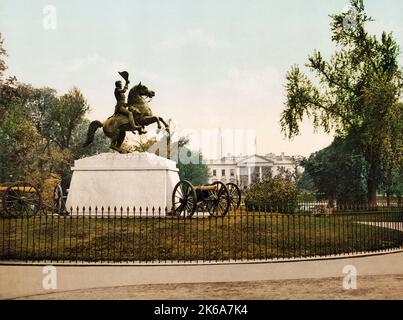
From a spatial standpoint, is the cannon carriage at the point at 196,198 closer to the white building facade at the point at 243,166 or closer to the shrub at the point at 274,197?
the shrub at the point at 274,197

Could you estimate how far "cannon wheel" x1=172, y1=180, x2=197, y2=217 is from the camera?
57.4ft

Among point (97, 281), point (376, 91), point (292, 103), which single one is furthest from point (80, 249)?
point (292, 103)

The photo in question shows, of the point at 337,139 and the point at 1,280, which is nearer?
the point at 1,280

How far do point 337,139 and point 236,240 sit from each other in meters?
32.8

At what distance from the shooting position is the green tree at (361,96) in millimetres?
35625

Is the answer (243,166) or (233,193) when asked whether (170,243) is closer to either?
(233,193)

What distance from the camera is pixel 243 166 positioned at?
396ft

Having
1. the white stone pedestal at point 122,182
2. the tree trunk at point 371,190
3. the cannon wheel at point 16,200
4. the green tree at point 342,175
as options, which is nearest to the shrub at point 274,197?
the white stone pedestal at point 122,182

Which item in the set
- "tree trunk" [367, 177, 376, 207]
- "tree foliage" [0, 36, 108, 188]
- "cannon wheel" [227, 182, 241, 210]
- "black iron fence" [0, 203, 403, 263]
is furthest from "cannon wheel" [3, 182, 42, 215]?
"tree trunk" [367, 177, 376, 207]

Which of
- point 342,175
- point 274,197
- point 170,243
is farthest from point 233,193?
point 342,175

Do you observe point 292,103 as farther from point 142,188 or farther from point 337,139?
point 142,188

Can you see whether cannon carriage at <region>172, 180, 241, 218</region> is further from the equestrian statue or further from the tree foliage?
the tree foliage

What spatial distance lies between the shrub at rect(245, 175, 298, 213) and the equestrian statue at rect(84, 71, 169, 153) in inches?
363

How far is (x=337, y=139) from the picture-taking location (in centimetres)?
4438
